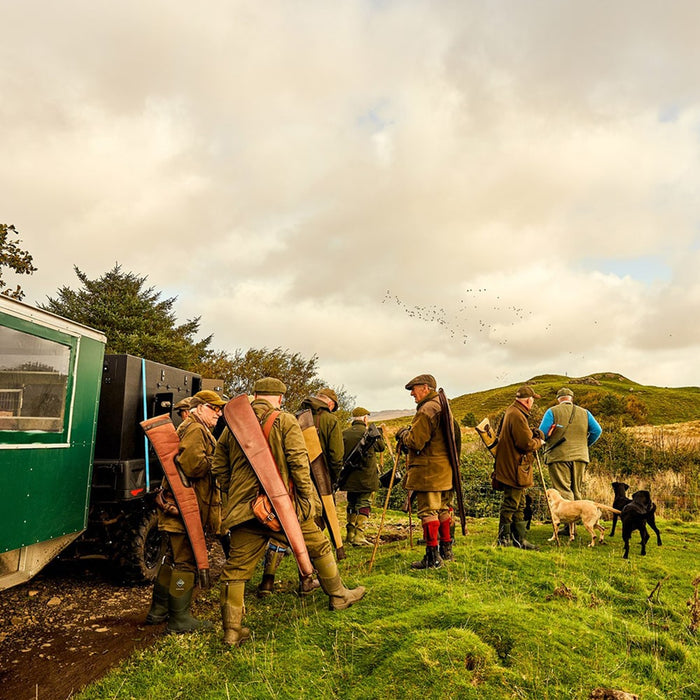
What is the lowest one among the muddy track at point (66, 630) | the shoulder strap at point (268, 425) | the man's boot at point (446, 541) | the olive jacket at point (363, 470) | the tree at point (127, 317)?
the muddy track at point (66, 630)

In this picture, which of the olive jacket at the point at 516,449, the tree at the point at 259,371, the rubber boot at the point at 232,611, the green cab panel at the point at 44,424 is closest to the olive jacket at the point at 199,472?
the rubber boot at the point at 232,611

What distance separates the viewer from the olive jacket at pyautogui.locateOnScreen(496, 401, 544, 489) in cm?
732

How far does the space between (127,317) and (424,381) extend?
20437 millimetres

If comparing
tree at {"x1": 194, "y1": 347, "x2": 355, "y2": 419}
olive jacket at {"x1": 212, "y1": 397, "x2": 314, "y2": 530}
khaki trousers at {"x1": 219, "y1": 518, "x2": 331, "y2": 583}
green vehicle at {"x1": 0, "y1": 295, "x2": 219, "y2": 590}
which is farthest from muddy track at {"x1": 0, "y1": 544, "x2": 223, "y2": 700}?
tree at {"x1": 194, "y1": 347, "x2": 355, "y2": 419}

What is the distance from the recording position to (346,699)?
339 centimetres

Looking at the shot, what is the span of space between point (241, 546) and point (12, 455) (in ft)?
6.72

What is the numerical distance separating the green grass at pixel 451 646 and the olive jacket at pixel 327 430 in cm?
174

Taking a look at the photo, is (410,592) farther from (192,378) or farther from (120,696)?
(192,378)

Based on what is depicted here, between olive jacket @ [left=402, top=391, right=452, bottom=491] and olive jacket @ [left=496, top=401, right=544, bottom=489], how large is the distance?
1455 millimetres

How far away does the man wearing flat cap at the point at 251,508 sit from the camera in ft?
14.9

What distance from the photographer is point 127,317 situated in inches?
943

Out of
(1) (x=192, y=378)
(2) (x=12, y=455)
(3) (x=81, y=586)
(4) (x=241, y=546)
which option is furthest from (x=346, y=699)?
(1) (x=192, y=378)

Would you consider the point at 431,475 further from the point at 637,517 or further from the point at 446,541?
the point at 637,517

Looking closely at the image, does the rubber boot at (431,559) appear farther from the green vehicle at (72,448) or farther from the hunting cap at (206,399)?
the green vehicle at (72,448)
